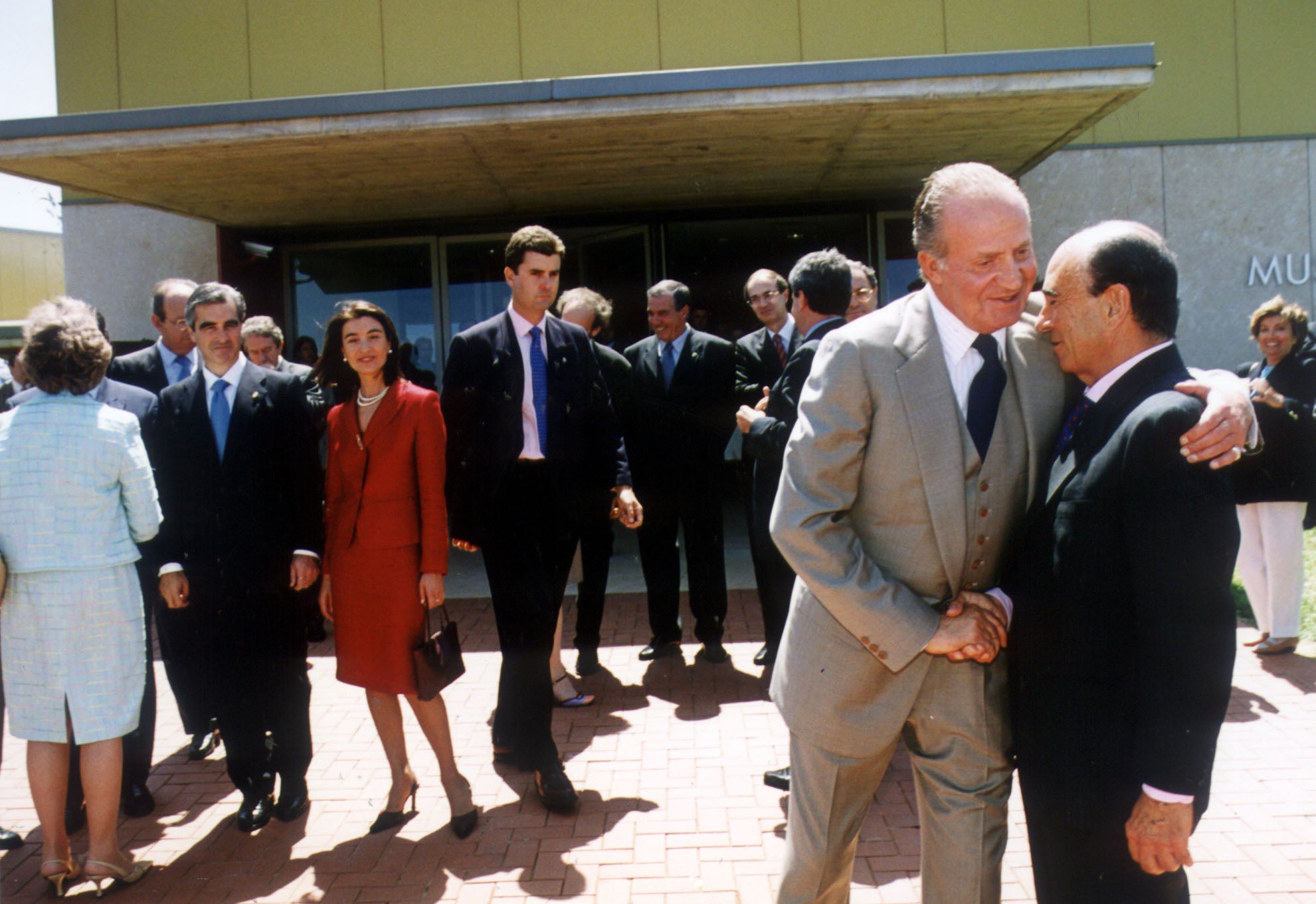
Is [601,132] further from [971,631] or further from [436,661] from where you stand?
[971,631]

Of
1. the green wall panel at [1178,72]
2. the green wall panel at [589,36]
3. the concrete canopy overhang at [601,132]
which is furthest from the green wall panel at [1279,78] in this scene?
the green wall panel at [589,36]

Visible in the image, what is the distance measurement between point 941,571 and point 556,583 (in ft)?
7.87

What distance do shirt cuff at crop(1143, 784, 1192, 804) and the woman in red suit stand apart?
2.46m

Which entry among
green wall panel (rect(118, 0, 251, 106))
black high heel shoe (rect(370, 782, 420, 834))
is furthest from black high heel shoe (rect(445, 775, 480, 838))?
green wall panel (rect(118, 0, 251, 106))

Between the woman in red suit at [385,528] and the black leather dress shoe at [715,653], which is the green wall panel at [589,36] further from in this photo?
the woman in red suit at [385,528]

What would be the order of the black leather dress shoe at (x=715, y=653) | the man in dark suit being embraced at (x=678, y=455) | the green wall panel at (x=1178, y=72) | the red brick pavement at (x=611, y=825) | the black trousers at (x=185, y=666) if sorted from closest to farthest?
the red brick pavement at (x=611, y=825)
the black trousers at (x=185, y=666)
the black leather dress shoe at (x=715, y=653)
the man in dark suit being embraced at (x=678, y=455)
the green wall panel at (x=1178, y=72)

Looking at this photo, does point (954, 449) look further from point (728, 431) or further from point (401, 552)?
point (728, 431)

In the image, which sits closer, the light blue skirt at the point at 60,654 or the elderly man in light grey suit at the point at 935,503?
the elderly man in light grey suit at the point at 935,503

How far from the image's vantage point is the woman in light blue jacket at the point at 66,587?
325 cm

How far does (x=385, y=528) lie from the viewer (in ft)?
11.8

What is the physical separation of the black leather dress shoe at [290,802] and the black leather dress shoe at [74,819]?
0.77 m

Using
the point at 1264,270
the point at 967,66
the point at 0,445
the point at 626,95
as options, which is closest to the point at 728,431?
the point at 626,95

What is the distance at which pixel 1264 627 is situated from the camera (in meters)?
5.53

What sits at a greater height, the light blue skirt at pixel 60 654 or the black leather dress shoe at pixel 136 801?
the light blue skirt at pixel 60 654
